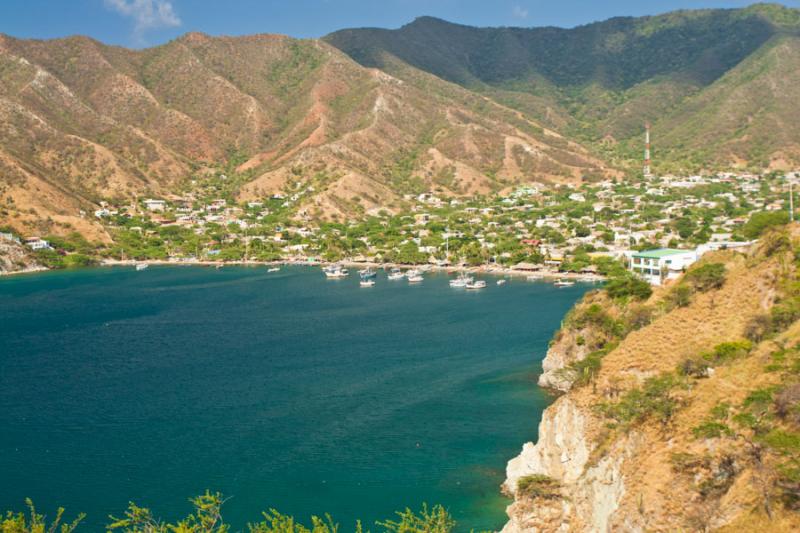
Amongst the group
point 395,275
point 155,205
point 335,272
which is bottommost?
point 395,275

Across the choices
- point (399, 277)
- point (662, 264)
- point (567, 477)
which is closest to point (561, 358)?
point (567, 477)

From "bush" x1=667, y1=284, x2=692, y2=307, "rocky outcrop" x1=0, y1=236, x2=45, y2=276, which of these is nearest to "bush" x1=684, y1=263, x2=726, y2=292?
"bush" x1=667, y1=284, x2=692, y2=307

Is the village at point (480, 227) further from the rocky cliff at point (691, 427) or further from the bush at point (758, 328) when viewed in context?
the bush at point (758, 328)

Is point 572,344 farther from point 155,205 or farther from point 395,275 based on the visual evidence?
point 155,205

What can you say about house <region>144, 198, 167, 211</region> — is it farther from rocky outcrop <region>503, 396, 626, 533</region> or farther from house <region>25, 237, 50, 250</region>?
rocky outcrop <region>503, 396, 626, 533</region>

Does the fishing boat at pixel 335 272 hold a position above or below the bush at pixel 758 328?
below

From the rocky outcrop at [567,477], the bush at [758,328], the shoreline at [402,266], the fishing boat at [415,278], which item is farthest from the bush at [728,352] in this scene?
Result: the fishing boat at [415,278]
